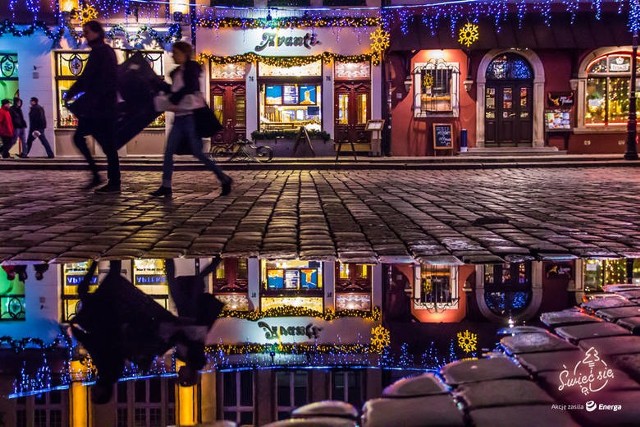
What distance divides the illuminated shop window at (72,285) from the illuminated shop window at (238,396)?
1412 millimetres

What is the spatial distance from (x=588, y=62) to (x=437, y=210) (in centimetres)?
2131

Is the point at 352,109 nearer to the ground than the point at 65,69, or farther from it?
nearer to the ground

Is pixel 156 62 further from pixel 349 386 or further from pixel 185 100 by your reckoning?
pixel 349 386

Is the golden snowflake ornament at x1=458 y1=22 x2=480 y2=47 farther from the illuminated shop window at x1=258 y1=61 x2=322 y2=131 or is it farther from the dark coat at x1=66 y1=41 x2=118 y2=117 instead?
the dark coat at x1=66 y1=41 x2=118 y2=117

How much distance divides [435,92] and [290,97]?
5.24m

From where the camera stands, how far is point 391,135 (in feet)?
93.4

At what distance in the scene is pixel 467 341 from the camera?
3498 mm

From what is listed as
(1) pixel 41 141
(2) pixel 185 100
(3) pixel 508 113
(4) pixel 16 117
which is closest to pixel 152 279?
(2) pixel 185 100

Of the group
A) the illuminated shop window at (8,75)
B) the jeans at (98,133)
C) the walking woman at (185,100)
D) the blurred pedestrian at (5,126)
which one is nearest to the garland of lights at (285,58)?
the illuminated shop window at (8,75)

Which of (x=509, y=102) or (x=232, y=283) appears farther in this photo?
(x=509, y=102)

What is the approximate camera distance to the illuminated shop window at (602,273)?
15.5 ft

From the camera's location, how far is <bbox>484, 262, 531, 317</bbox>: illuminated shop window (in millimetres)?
4289

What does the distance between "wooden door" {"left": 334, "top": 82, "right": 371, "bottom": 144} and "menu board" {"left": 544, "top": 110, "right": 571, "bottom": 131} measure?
6.38m

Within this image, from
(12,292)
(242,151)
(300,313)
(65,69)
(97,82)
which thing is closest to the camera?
(300,313)
